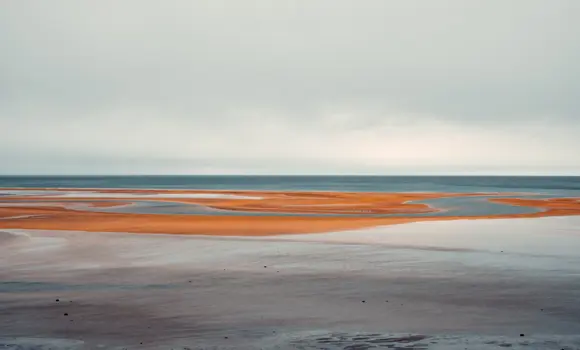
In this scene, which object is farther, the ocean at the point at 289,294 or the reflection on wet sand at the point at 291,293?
the reflection on wet sand at the point at 291,293

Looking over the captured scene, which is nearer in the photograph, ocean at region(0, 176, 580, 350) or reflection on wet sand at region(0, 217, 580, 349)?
ocean at region(0, 176, 580, 350)

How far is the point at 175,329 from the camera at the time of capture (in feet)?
35.4

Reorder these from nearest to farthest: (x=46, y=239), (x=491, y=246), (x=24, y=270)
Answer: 1. (x=24, y=270)
2. (x=491, y=246)
3. (x=46, y=239)

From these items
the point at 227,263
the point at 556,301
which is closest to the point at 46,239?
the point at 227,263

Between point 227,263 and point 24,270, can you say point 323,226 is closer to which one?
point 227,263

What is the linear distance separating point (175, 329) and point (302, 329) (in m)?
2.37

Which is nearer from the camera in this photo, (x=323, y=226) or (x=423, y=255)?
(x=423, y=255)

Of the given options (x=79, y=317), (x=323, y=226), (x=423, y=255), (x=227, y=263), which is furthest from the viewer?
(x=323, y=226)

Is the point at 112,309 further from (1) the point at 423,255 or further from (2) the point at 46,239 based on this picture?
(2) the point at 46,239

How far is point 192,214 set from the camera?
38906 millimetres

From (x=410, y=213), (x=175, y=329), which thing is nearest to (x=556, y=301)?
(x=175, y=329)

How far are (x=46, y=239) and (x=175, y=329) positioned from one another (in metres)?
15.5

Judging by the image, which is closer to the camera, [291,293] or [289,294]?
[289,294]

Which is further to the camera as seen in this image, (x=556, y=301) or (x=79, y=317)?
(x=556, y=301)
